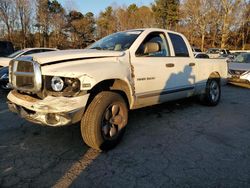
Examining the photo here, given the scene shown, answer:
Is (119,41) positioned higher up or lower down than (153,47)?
higher up

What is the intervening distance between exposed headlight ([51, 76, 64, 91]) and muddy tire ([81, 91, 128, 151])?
0.48m

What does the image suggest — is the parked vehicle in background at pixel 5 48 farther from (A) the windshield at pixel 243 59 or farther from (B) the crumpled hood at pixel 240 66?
(A) the windshield at pixel 243 59

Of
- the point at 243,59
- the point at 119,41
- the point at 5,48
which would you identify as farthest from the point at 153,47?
the point at 5,48

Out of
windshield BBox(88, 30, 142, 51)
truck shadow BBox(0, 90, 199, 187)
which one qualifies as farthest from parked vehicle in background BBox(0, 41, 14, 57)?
windshield BBox(88, 30, 142, 51)

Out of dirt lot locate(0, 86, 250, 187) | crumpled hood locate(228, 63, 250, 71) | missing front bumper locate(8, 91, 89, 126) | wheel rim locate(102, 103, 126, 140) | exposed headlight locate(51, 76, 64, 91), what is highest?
crumpled hood locate(228, 63, 250, 71)

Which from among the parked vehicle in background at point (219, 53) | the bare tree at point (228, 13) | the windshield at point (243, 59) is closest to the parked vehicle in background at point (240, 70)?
the windshield at point (243, 59)

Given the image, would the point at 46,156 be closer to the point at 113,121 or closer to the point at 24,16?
the point at 113,121

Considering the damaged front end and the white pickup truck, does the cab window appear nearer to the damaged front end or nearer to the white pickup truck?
the white pickup truck

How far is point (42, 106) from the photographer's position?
2.88 meters

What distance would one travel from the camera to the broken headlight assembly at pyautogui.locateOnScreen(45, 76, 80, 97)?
9.70 ft

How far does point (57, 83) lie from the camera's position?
2.97 metres

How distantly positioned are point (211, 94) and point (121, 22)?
42435mm

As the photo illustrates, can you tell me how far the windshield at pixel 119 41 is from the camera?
13.2 feet

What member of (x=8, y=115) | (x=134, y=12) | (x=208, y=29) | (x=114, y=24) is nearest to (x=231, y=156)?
(x=8, y=115)
